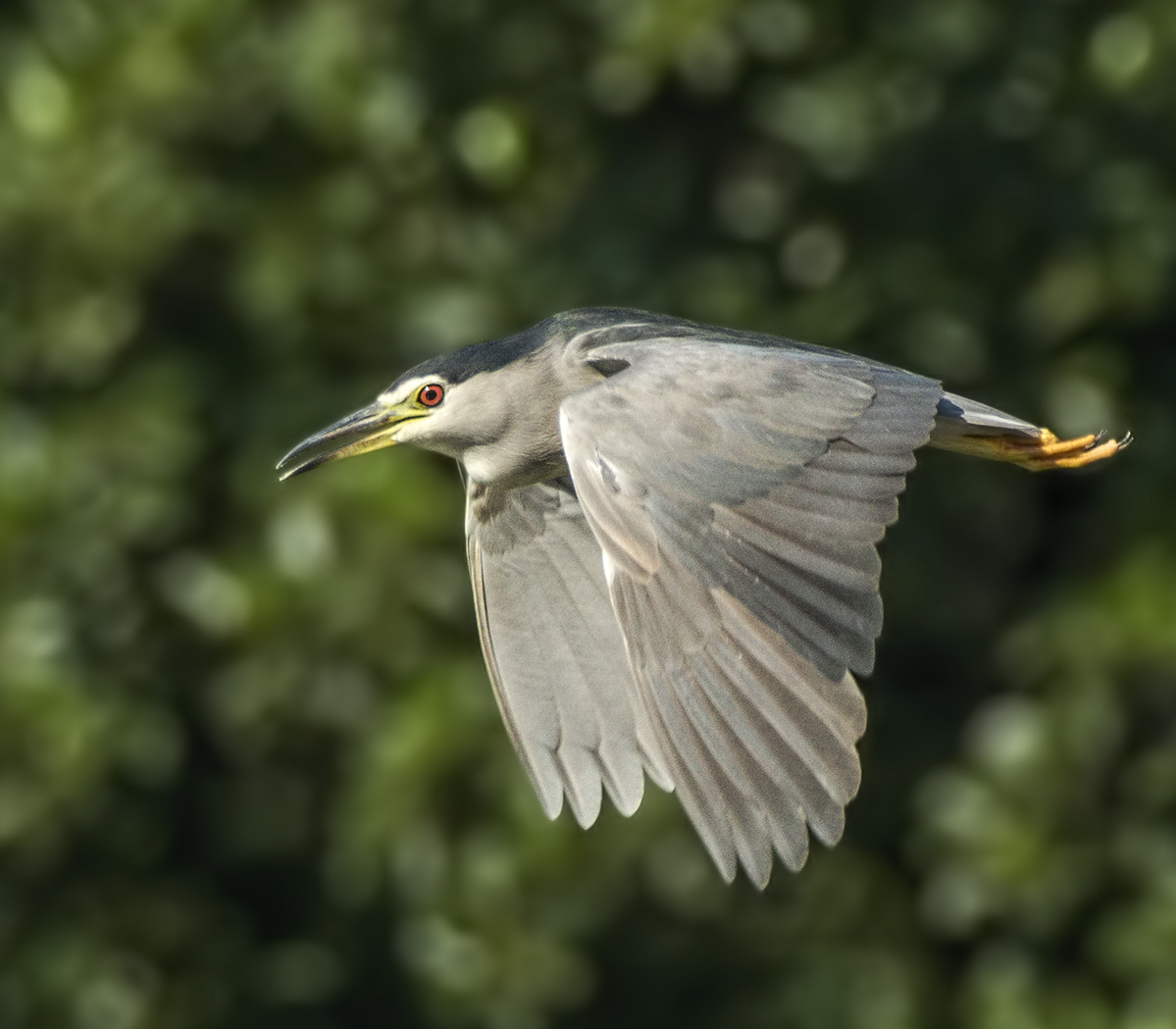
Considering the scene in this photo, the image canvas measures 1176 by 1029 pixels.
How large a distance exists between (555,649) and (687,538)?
688mm

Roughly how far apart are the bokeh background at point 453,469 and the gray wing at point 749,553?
1797 millimetres

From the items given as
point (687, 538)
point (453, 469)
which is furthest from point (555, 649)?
point (453, 469)

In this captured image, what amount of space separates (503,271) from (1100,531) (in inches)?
63.7

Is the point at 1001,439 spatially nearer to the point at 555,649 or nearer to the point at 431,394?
the point at 555,649

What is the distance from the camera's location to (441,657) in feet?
17.2

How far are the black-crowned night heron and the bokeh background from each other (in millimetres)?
1266

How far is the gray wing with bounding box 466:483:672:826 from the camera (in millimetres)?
3623

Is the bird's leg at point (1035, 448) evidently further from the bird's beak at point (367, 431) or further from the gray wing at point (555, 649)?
the bird's beak at point (367, 431)

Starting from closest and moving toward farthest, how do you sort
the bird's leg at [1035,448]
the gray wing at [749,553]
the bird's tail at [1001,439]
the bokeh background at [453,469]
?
the gray wing at [749,553] < the bird's tail at [1001,439] < the bird's leg at [1035,448] < the bokeh background at [453,469]

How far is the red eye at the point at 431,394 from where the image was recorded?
3631 millimetres

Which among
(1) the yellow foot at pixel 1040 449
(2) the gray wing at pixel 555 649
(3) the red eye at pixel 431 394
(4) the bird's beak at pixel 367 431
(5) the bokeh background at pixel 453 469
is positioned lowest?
(5) the bokeh background at pixel 453 469

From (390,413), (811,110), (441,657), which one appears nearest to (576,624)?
(390,413)

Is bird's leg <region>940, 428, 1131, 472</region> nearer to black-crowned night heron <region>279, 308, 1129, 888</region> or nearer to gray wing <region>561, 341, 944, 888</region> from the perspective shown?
black-crowned night heron <region>279, 308, 1129, 888</region>

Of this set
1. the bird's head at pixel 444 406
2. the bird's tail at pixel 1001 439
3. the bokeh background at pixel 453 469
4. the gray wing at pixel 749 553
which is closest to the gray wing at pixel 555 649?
the bird's head at pixel 444 406
